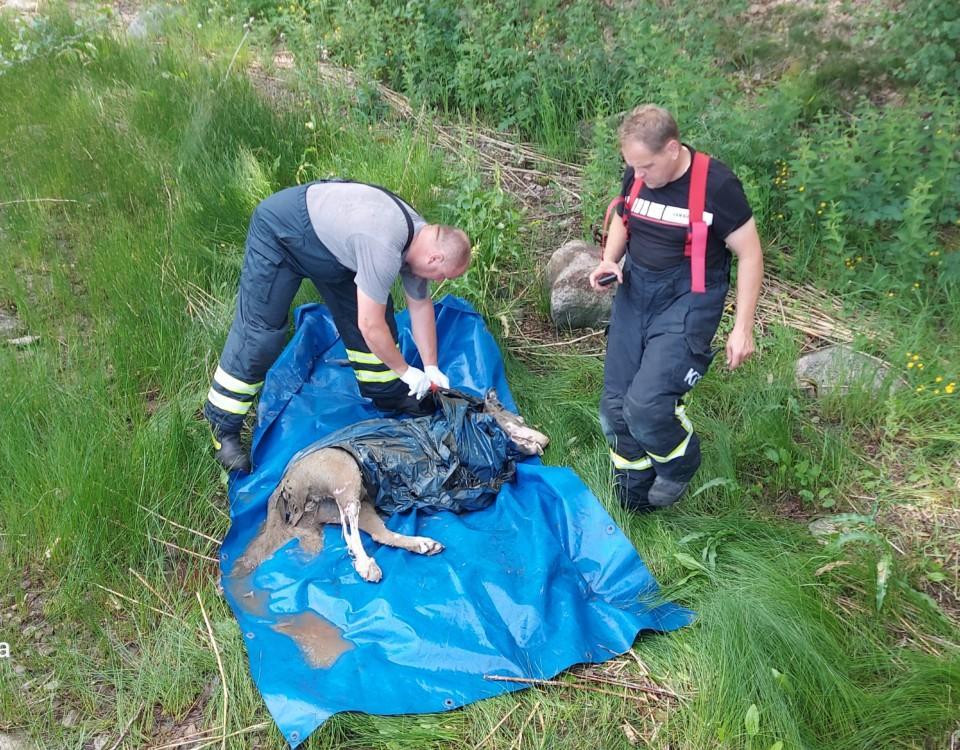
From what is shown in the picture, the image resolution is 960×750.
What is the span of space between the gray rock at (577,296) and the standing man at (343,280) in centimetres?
107

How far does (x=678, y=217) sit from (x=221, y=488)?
8.42 ft

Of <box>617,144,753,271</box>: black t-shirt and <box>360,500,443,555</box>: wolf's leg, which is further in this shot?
<box>360,500,443,555</box>: wolf's leg

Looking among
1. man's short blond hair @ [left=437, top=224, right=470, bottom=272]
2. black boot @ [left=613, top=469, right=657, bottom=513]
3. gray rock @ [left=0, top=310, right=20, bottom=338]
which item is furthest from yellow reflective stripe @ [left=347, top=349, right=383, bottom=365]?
gray rock @ [left=0, top=310, right=20, bottom=338]

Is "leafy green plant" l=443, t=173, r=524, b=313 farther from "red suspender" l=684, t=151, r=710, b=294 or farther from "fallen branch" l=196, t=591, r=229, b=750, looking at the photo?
"fallen branch" l=196, t=591, r=229, b=750

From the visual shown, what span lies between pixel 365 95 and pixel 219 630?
4886mm

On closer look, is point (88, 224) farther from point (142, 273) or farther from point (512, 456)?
point (512, 456)

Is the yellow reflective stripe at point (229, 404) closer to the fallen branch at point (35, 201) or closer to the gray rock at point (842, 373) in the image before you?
the fallen branch at point (35, 201)

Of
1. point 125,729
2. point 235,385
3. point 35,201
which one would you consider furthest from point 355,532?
point 35,201

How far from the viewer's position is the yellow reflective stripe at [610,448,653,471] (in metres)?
3.51

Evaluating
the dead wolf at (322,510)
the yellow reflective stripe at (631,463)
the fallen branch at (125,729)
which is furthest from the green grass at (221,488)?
the dead wolf at (322,510)

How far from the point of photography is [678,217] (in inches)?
118

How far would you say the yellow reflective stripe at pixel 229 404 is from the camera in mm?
3861

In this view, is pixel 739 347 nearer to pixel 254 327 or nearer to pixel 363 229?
pixel 363 229

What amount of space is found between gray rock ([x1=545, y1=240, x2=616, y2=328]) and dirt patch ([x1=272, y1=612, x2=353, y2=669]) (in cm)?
241
